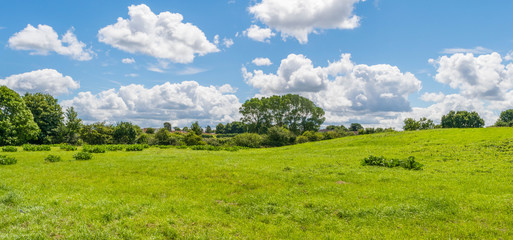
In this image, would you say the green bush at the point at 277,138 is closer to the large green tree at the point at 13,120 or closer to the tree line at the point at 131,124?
the tree line at the point at 131,124

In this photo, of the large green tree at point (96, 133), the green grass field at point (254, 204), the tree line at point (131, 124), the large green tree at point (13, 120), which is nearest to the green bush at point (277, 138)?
the tree line at point (131, 124)

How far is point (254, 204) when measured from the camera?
13008mm

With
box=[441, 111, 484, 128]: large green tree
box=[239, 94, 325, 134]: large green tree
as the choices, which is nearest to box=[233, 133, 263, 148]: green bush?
box=[239, 94, 325, 134]: large green tree

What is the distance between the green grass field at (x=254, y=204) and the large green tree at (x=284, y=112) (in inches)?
3941

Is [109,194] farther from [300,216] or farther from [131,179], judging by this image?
[300,216]

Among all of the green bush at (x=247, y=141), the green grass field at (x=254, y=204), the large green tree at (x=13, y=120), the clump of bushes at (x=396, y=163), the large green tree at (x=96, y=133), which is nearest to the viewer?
the green grass field at (x=254, y=204)

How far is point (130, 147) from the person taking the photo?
135 feet

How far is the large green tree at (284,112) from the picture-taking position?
396ft

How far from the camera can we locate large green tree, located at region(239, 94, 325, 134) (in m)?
121

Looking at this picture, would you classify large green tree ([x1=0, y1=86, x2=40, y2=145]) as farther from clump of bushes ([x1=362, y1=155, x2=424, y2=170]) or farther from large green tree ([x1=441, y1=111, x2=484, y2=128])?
large green tree ([x1=441, y1=111, x2=484, y2=128])

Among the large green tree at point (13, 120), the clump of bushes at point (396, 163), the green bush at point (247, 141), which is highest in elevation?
the large green tree at point (13, 120)

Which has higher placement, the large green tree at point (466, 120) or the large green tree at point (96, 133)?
the large green tree at point (466, 120)

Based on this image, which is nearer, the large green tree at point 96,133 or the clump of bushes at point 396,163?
the clump of bushes at point 396,163

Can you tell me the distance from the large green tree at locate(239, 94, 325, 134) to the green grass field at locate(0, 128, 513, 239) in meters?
100
